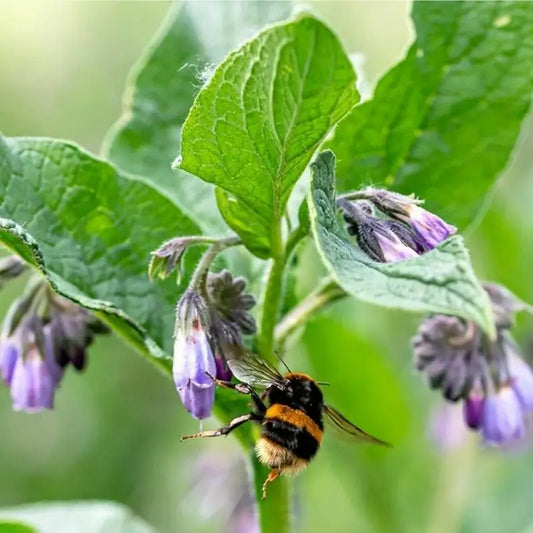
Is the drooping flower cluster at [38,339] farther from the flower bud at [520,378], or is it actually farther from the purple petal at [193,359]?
the flower bud at [520,378]

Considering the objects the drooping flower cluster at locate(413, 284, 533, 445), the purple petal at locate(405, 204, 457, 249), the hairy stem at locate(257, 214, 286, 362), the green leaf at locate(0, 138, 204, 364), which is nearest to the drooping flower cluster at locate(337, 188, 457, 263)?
the purple petal at locate(405, 204, 457, 249)

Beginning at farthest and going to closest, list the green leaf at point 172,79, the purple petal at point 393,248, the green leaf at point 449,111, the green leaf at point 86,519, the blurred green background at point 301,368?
the blurred green background at point 301,368 → the green leaf at point 86,519 → the green leaf at point 172,79 → the green leaf at point 449,111 → the purple petal at point 393,248

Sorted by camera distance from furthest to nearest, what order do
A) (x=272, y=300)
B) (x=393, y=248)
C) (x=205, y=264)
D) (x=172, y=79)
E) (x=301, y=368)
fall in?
(x=301, y=368) → (x=172, y=79) → (x=272, y=300) → (x=205, y=264) → (x=393, y=248)

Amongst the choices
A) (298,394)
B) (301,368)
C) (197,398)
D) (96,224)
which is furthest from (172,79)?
(301,368)

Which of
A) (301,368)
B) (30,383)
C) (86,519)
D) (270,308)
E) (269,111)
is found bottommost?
(301,368)

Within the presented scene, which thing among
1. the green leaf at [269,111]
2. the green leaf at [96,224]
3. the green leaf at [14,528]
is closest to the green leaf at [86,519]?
the green leaf at [14,528]

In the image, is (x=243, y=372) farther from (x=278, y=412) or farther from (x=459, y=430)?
(x=459, y=430)

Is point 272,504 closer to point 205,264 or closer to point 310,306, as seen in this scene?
point 310,306
